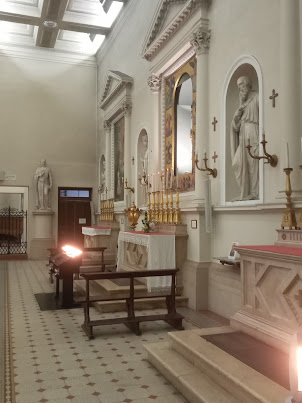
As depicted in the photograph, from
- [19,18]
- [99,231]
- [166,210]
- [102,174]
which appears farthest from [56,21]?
[166,210]

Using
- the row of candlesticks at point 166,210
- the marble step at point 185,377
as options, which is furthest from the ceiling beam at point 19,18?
the marble step at point 185,377

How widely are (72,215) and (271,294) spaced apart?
41.1ft

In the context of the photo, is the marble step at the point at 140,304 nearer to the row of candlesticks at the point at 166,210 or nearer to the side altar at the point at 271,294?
the row of candlesticks at the point at 166,210

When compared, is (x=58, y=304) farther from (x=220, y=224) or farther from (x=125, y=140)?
(x=125, y=140)

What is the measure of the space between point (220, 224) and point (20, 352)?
12.0ft

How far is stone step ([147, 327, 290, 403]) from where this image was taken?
3.23 metres

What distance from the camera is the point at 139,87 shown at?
11289 mm

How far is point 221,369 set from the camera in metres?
3.69


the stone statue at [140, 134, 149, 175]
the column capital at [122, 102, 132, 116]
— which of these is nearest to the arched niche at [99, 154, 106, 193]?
the column capital at [122, 102, 132, 116]

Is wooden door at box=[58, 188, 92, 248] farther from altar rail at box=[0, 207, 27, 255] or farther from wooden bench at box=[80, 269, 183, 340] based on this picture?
wooden bench at box=[80, 269, 183, 340]

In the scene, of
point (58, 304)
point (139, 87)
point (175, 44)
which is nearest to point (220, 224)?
point (58, 304)

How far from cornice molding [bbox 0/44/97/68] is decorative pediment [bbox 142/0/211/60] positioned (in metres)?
7.35

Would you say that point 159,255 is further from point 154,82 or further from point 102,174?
point 102,174

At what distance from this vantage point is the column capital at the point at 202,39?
24.2 feet
